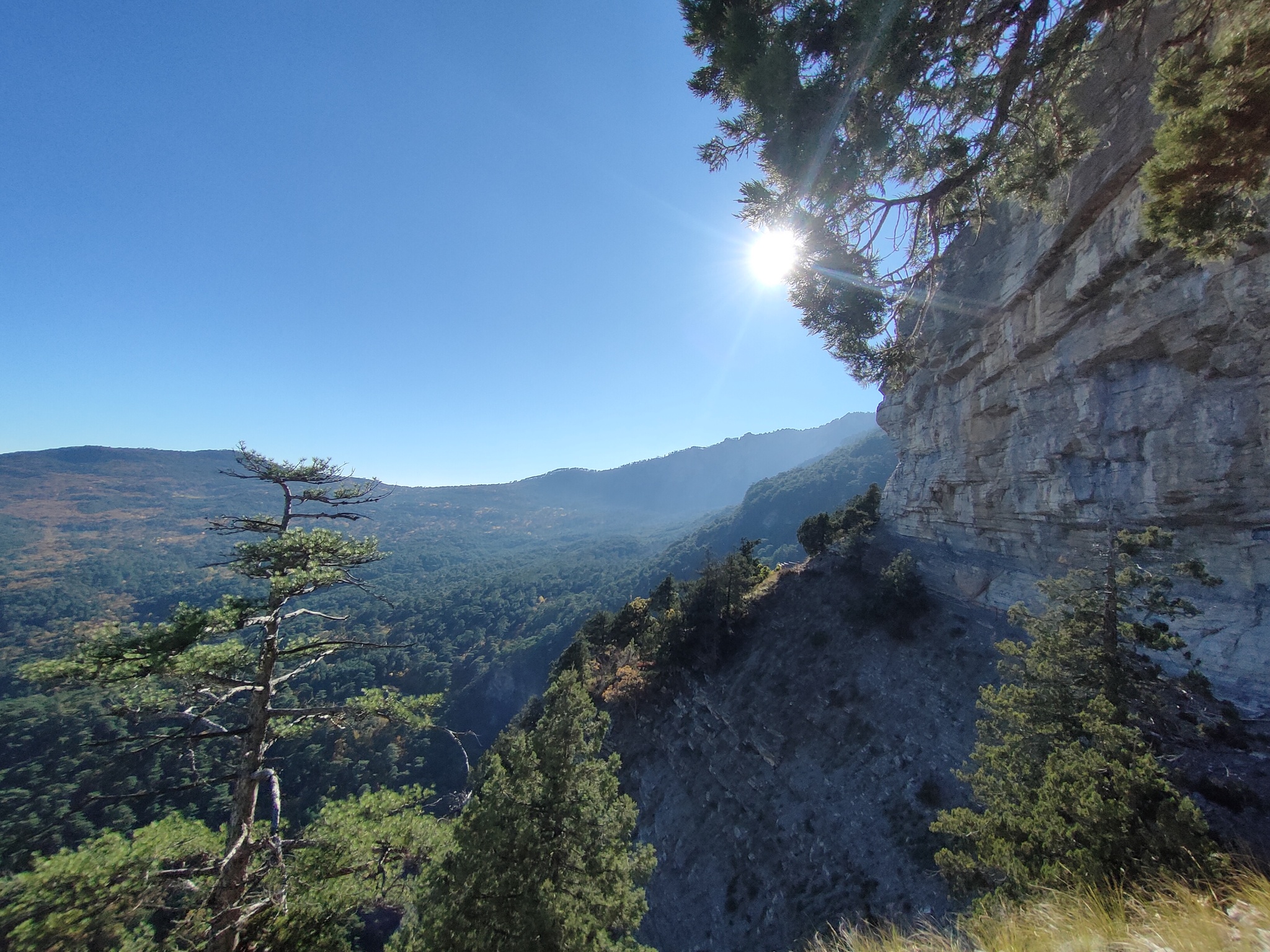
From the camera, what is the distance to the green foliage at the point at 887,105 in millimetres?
5371

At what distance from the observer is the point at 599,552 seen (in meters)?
171

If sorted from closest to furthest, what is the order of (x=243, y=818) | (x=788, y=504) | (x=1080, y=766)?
(x=243, y=818) → (x=1080, y=766) → (x=788, y=504)

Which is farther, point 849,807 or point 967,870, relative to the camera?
point 849,807

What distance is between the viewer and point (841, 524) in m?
34.5

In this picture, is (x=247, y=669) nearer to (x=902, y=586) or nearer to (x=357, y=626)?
(x=902, y=586)

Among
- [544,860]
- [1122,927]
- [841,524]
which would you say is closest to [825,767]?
[544,860]

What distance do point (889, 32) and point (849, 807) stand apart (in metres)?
21.6

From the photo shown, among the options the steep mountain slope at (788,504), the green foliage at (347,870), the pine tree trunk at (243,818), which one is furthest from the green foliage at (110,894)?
the steep mountain slope at (788,504)

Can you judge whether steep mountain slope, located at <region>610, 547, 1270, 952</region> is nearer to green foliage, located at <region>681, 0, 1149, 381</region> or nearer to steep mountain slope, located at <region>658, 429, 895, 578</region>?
green foliage, located at <region>681, 0, 1149, 381</region>

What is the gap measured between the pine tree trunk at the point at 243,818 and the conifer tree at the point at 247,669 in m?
0.01

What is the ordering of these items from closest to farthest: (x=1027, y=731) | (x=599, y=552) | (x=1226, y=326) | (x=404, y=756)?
(x=1027, y=731), (x=1226, y=326), (x=404, y=756), (x=599, y=552)

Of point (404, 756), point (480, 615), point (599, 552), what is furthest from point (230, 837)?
A: point (599, 552)

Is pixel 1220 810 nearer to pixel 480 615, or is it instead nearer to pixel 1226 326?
pixel 1226 326

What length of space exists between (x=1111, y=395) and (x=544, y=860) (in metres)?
21.2
